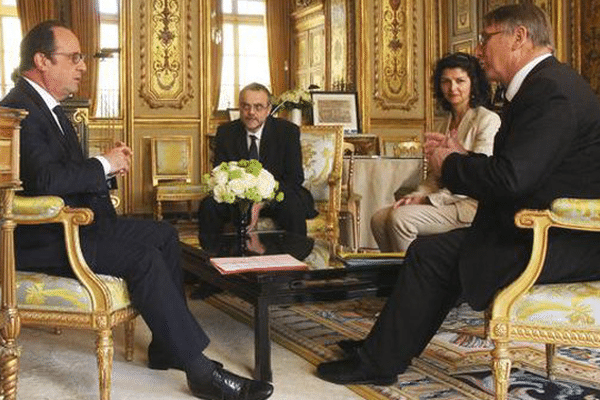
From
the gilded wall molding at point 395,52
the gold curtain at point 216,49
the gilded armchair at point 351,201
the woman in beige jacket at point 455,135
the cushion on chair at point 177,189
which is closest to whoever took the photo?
the woman in beige jacket at point 455,135

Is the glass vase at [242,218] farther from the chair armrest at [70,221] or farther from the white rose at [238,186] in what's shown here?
the chair armrest at [70,221]

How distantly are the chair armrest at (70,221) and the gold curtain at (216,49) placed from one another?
9.48 metres

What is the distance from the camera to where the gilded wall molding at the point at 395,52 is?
10.2 meters

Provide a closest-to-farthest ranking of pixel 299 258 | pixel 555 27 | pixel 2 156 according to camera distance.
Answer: pixel 2 156 < pixel 299 258 < pixel 555 27

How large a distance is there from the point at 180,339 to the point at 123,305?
0.23 metres

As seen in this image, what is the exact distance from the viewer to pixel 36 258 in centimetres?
268

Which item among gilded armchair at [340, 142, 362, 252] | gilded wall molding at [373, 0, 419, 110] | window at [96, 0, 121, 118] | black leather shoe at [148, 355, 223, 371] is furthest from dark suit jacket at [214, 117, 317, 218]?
gilded wall molding at [373, 0, 419, 110]

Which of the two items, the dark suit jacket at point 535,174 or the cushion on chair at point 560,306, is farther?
the dark suit jacket at point 535,174

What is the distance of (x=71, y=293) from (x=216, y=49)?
984cm

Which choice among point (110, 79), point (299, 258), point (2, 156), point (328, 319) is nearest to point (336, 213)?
point (328, 319)

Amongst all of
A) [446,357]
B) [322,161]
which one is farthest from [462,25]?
[446,357]

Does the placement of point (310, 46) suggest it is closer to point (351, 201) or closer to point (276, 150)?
point (351, 201)

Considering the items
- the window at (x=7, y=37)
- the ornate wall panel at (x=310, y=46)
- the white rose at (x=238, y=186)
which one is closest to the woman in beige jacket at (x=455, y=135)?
the white rose at (x=238, y=186)

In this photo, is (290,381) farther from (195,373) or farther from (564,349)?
(564,349)
